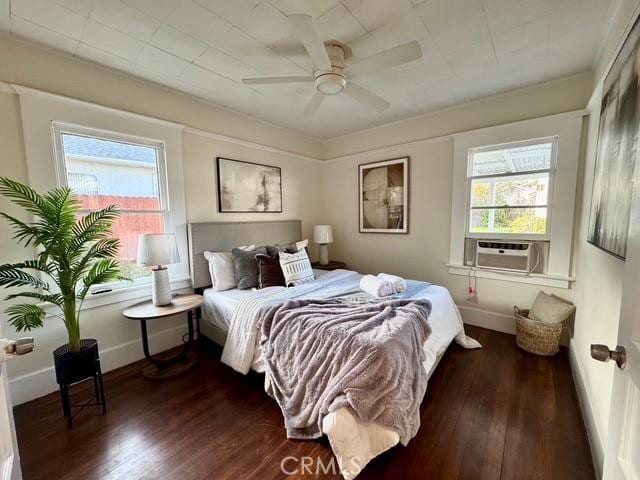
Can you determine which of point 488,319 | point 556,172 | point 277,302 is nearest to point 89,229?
point 277,302

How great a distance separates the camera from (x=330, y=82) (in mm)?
2018

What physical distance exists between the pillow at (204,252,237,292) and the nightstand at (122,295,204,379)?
236 mm

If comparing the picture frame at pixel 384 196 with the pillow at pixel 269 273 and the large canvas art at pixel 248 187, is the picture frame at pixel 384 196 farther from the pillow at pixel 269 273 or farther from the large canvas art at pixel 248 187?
the pillow at pixel 269 273

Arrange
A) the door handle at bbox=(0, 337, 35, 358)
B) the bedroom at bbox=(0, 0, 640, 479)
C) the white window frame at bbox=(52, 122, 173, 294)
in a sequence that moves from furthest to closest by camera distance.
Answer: the white window frame at bbox=(52, 122, 173, 294), the bedroom at bbox=(0, 0, 640, 479), the door handle at bbox=(0, 337, 35, 358)

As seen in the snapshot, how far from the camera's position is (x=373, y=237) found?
13.3 ft

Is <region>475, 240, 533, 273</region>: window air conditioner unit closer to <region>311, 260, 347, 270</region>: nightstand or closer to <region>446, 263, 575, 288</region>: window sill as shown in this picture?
<region>446, 263, 575, 288</region>: window sill

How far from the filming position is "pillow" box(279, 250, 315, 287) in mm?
2855

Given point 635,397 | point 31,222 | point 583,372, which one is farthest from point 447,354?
point 31,222

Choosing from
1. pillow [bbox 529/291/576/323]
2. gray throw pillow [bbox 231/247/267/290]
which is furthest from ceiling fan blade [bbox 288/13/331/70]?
pillow [bbox 529/291/576/323]

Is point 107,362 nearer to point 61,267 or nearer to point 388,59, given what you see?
point 61,267

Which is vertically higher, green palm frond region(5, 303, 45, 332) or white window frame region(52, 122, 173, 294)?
white window frame region(52, 122, 173, 294)

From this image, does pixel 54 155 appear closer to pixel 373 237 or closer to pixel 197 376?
pixel 197 376

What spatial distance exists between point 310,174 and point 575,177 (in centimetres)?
315

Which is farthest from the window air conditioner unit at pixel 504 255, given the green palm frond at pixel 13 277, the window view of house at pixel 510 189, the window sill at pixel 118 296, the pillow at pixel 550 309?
the green palm frond at pixel 13 277
